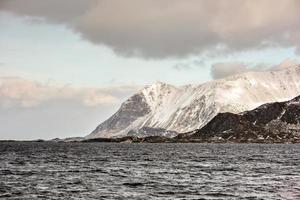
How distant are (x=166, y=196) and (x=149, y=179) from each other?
84.9 ft

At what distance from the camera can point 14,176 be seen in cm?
10338

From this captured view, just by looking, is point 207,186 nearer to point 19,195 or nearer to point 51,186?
point 51,186

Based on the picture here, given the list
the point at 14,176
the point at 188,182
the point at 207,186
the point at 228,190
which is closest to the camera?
the point at 228,190

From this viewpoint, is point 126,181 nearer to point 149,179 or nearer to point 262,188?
point 149,179

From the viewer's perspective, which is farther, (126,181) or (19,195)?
(126,181)

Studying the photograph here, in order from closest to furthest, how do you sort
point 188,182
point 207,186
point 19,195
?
point 19,195, point 207,186, point 188,182

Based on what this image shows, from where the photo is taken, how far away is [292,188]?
8450 centimetres

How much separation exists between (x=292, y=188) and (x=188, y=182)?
1990cm

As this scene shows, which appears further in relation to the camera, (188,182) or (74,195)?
(188,182)

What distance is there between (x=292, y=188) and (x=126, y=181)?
31294 mm

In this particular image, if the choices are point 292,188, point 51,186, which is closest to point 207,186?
point 292,188

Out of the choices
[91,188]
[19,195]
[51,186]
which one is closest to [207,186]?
[91,188]

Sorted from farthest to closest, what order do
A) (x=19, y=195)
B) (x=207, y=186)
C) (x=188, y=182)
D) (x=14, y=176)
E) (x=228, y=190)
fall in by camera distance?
(x=14, y=176) → (x=188, y=182) → (x=207, y=186) → (x=228, y=190) → (x=19, y=195)

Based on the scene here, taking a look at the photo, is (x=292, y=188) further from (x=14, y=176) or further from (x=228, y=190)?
(x=14, y=176)
